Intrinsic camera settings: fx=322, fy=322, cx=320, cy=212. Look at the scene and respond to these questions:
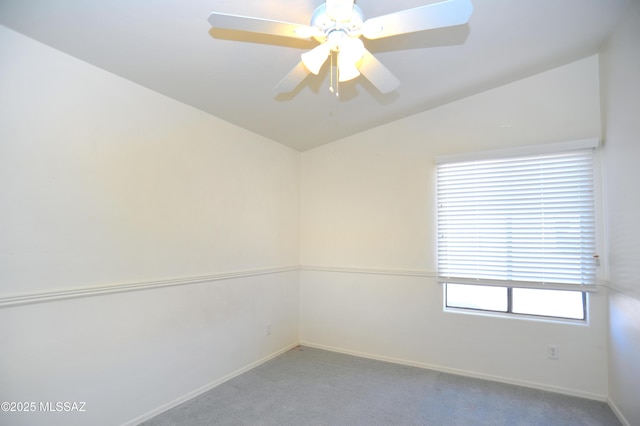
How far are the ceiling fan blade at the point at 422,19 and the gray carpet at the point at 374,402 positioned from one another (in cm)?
259

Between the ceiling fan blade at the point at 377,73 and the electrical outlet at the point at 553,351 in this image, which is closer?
the ceiling fan blade at the point at 377,73

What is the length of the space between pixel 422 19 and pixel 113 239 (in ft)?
7.58

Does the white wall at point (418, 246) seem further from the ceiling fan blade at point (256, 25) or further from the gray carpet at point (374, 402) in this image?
the ceiling fan blade at point (256, 25)

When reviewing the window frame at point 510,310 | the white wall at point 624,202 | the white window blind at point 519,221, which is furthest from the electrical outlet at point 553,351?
the white window blind at point 519,221

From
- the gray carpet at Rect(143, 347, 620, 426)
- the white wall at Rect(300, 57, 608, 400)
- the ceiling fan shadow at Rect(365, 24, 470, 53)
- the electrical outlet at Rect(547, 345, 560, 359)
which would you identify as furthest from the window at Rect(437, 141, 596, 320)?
the ceiling fan shadow at Rect(365, 24, 470, 53)

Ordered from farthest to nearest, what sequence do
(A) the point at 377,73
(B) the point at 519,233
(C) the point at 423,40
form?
(B) the point at 519,233 → (C) the point at 423,40 → (A) the point at 377,73

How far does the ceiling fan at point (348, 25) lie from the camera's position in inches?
53.0

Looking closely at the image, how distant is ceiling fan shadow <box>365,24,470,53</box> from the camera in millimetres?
2227

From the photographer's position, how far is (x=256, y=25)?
1.46m

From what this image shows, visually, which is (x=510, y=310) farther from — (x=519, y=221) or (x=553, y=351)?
(x=519, y=221)

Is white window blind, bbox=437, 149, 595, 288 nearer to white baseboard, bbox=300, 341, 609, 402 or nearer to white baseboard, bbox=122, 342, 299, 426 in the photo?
white baseboard, bbox=300, 341, 609, 402

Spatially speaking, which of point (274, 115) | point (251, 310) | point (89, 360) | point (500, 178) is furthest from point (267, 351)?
point (500, 178)

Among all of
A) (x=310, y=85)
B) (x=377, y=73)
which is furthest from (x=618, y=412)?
(x=310, y=85)

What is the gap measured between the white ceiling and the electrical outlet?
2.52 m
